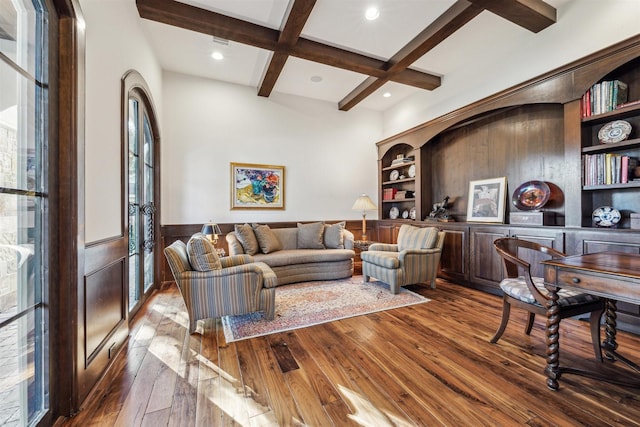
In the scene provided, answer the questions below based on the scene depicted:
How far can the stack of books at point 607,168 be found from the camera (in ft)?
8.38

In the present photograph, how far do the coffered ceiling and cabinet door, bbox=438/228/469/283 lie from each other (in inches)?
97.4

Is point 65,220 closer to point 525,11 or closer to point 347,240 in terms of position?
point 347,240

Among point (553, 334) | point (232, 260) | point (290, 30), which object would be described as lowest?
point (553, 334)

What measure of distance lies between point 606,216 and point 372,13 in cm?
320

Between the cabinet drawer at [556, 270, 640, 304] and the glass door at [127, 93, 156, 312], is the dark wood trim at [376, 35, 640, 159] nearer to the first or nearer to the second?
the cabinet drawer at [556, 270, 640, 304]

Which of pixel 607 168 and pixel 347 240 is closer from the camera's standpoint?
pixel 607 168

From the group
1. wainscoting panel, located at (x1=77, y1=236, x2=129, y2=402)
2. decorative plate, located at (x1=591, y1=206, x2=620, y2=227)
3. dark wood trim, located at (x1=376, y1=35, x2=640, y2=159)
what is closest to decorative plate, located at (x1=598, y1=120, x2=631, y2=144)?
dark wood trim, located at (x1=376, y1=35, x2=640, y2=159)

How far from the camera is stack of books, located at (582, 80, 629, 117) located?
2600mm

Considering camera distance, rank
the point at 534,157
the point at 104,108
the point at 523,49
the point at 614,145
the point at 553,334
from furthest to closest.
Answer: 1. the point at 534,157
2. the point at 523,49
3. the point at 614,145
4. the point at 104,108
5. the point at 553,334

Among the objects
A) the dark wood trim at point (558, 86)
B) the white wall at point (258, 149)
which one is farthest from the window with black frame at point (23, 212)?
the dark wood trim at point (558, 86)

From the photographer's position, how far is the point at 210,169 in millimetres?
4516

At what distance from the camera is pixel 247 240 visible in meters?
4.08

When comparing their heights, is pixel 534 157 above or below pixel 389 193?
above

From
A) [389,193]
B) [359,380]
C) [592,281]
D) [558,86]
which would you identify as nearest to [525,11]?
[558,86]
